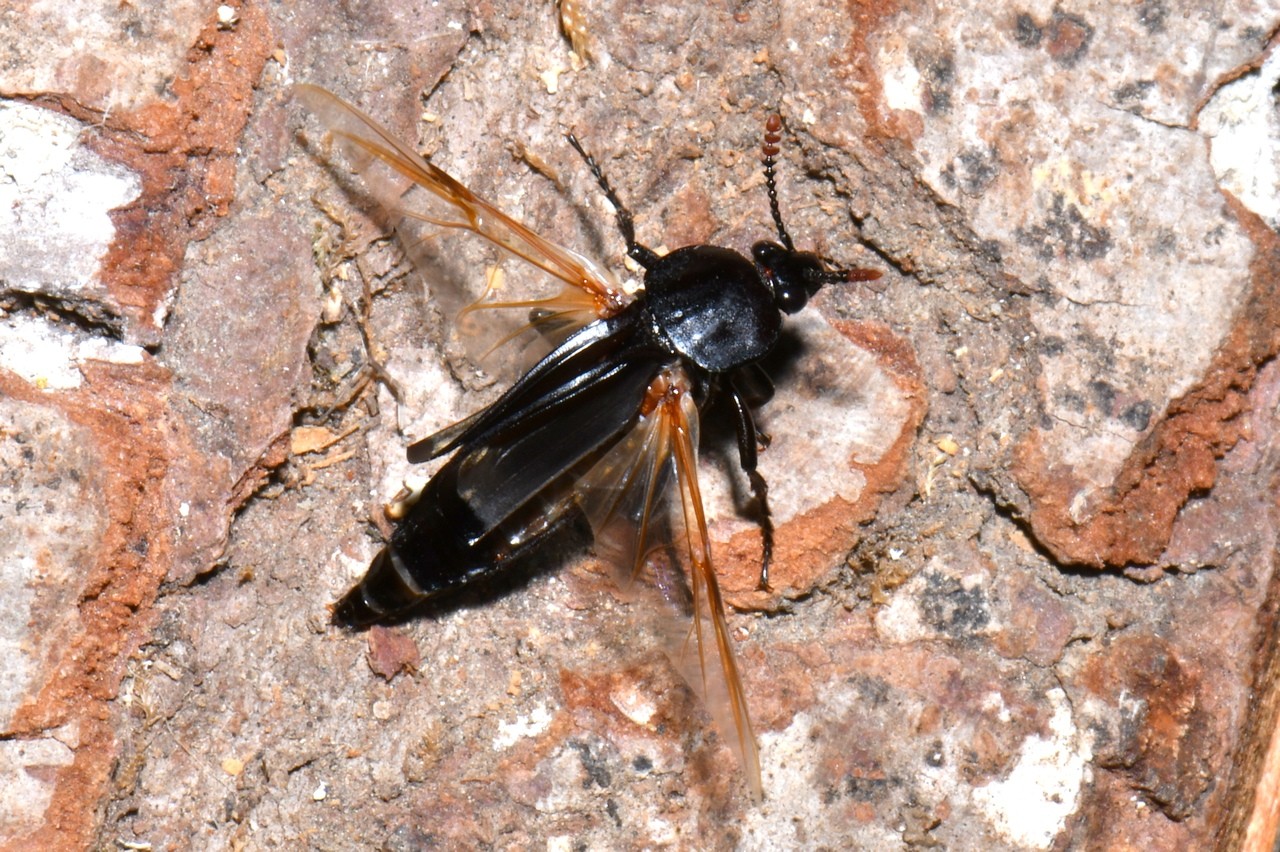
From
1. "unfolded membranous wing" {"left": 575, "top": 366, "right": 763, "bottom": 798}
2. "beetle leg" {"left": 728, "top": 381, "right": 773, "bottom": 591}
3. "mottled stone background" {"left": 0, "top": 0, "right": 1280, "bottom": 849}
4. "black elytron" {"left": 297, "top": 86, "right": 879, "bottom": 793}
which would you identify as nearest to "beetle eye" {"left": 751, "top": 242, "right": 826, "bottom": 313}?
"black elytron" {"left": 297, "top": 86, "right": 879, "bottom": 793}

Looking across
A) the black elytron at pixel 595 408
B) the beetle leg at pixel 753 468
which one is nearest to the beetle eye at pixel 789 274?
the black elytron at pixel 595 408

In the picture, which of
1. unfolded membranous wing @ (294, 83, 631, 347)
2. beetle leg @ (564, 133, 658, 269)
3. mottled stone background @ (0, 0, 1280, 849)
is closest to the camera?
mottled stone background @ (0, 0, 1280, 849)

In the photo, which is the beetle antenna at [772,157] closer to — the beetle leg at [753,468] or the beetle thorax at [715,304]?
the beetle thorax at [715,304]

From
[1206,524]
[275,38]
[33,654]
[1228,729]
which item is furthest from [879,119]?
[33,654]

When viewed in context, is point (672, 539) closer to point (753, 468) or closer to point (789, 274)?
point (753, 468)

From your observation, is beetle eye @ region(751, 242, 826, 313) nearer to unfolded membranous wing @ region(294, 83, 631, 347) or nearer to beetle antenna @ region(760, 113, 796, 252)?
beetle antenna @ region(760, 113, 796, 252)

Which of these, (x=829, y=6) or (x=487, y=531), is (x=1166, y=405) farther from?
(x=487, y=531)

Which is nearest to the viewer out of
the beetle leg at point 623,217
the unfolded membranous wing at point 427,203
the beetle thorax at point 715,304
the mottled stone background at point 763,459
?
the mottled stone background at point 763,459
